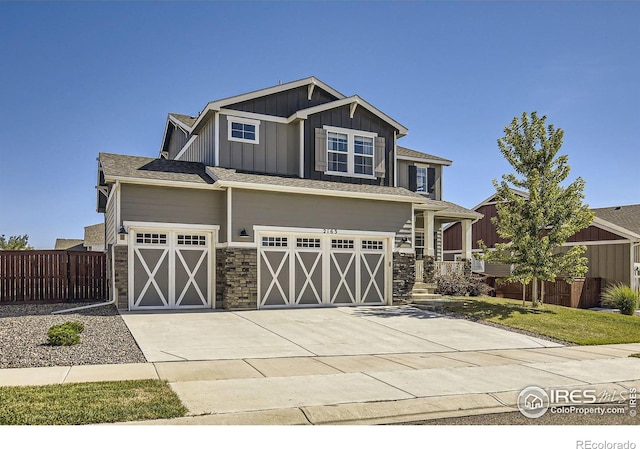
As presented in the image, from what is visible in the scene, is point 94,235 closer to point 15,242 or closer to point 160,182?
point 15,242

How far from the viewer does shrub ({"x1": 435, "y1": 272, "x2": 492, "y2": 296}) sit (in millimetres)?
23719

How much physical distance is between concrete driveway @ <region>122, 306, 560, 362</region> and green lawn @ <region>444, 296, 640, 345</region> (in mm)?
1081

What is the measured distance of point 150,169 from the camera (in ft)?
58.0

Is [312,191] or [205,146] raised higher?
[205,146]

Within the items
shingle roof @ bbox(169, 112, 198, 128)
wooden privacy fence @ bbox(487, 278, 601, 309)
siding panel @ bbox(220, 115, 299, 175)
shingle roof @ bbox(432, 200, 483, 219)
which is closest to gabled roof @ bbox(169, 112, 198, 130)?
shingle roof @ bbox(169, 112, 198, 128)

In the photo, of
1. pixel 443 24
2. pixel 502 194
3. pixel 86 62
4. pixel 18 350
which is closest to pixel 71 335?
pixel 18 350

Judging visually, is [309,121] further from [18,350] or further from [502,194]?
[18,350]

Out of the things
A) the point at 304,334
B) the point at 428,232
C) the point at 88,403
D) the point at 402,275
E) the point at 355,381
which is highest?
the point at 428,232

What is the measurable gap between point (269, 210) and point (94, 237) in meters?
31.8

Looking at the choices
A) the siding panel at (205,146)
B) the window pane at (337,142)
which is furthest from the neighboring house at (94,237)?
the window pane at (337,142)

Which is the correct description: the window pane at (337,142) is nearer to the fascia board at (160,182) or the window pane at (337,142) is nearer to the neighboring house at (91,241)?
the fascia board at (160,182)

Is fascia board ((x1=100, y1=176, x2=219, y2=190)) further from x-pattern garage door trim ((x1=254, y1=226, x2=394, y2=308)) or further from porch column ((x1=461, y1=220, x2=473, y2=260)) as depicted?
porch column ((x1=461, y1=220, x2=473, y2=260))

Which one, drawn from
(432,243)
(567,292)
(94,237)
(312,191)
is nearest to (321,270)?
(312,191)

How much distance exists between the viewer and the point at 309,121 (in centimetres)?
2044
